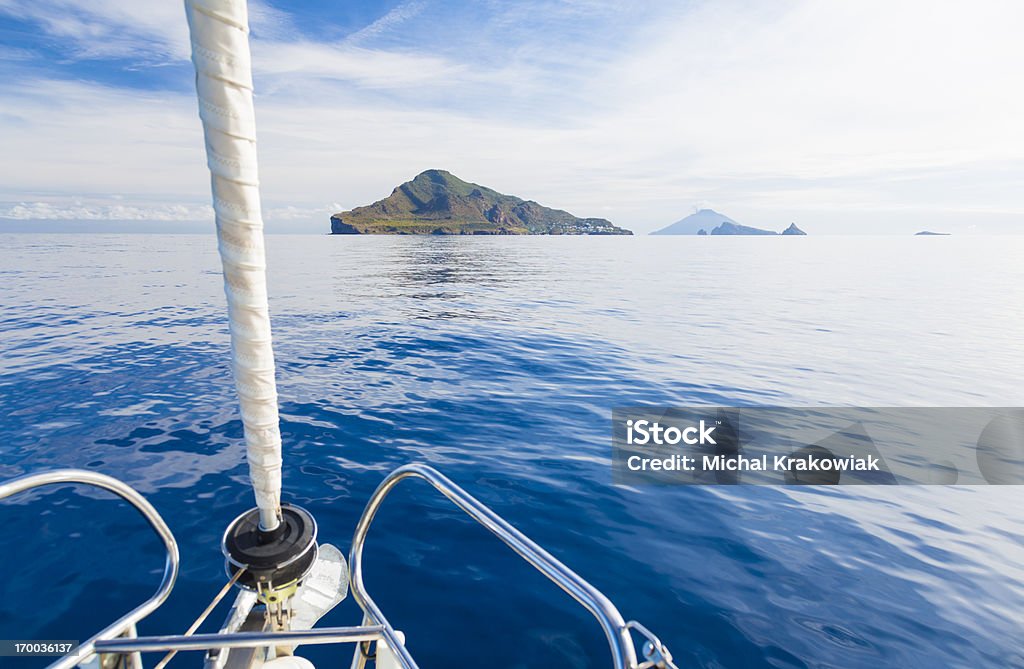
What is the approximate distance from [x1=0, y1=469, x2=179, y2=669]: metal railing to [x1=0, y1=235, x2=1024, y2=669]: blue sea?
2.12 m

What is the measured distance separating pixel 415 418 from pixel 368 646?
22.7ft

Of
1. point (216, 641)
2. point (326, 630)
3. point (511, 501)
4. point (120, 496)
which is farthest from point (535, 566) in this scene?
point (511, 501)

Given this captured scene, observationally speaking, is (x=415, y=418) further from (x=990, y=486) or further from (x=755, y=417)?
(x=990, y=486)

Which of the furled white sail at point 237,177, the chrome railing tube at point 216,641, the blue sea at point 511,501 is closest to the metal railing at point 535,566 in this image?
the chrome railing tube at point 216,641

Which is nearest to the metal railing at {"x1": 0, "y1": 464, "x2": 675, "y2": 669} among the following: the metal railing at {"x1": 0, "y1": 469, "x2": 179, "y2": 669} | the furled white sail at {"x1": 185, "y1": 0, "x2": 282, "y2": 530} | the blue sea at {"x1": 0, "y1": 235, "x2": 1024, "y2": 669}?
the metal railing at {"x1": 0, "y1": 469, "x2": 179, "y2": 669}

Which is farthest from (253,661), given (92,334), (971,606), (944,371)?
(944,371)

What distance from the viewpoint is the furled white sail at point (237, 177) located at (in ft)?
6.16

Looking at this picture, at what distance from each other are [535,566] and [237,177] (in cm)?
227

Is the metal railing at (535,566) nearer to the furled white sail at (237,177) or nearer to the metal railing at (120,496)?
the metal railing at (120,496)

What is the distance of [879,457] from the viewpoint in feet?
32.3

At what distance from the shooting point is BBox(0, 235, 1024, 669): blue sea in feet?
16.9

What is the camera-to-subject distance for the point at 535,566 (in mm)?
2562

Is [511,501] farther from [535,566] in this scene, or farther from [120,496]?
[120,496]

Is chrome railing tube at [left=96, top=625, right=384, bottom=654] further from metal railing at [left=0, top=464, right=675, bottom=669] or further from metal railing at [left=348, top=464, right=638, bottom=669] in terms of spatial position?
metal railing at [left=348, top=464, right=638, bottom=669]
